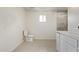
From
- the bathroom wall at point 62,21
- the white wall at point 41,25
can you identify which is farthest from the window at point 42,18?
the bathroom wall at point 62,21

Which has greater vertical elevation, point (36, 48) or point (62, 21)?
point (62, 21)

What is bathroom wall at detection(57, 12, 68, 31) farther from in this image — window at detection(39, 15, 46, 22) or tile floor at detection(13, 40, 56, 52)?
tile floor at detection(13, 40, 56, 52)

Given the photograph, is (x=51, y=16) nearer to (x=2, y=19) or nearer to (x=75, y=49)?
(x=2, y=19)

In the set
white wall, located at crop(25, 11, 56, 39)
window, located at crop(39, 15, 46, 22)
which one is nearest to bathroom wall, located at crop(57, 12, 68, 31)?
white wall, located at crop(25, 11, 56, 39)

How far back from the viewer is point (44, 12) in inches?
244

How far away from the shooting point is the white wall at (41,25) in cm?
620

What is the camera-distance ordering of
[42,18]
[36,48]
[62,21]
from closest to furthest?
[36,48] → [62,21] → [42,18]

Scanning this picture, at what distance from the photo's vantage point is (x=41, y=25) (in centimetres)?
625

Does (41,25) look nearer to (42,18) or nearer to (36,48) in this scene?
(42,18)

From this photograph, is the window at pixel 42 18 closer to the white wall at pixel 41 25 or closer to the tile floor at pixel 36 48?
the white wall at pixel 41 25

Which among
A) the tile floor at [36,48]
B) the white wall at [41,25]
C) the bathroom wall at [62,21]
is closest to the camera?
the tile floor at [36,48]

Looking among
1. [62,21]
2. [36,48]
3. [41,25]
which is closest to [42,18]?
[41,25]
